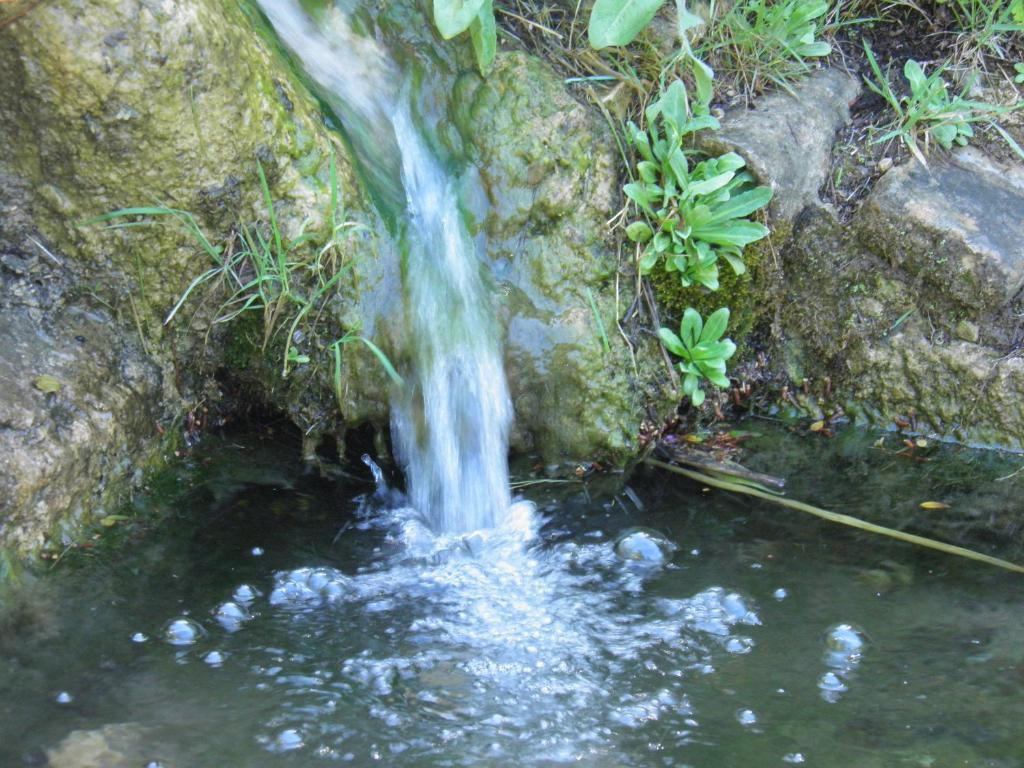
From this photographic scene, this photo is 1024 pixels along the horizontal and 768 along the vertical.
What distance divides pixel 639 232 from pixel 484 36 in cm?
77

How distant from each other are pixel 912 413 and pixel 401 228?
186 centimetres

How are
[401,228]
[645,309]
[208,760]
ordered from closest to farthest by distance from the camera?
1. [208,760]
2. [401,228]
3. [645,309]

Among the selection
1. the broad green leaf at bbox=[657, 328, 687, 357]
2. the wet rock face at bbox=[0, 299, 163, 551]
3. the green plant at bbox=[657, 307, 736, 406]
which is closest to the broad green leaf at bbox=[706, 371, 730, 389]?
the green plant at bbox=[657, 307, 736, 406]

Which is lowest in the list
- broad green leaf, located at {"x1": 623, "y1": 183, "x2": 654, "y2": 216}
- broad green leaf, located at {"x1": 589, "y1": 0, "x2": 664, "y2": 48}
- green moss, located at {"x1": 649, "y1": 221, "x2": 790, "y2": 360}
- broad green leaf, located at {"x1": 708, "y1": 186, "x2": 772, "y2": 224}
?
green moss, located at {"x1": 649, "y1": 221, "x2": 790, "y2": 360}

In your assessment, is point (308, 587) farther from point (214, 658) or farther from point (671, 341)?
point (671, 341)

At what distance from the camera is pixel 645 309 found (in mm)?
3215

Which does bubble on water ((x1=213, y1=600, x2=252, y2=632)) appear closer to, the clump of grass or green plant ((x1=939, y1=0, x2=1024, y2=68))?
the clump of grass

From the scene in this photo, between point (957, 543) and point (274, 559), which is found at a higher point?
point (274, 559)

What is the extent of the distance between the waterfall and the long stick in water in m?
0.59

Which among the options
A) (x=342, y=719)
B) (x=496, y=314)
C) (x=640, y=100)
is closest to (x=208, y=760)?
(x=342, y=719)

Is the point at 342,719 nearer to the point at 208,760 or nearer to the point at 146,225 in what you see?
the point at 208,760

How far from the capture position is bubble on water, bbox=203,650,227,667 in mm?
2174

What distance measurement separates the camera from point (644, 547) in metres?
2.72

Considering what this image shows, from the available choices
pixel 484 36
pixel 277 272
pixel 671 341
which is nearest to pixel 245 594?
pixel 277 272
